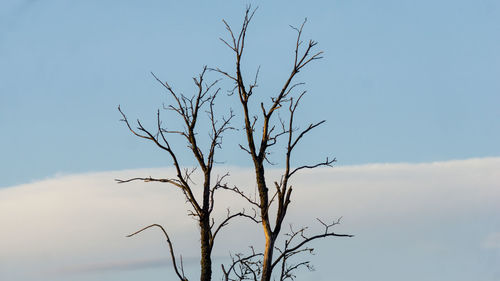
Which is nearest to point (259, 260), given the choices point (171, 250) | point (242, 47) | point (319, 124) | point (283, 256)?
point (283, 256)

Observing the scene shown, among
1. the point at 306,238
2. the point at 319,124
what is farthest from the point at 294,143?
the point at 306,238

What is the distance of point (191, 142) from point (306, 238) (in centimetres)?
320

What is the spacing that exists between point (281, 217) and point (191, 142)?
8.47 ft

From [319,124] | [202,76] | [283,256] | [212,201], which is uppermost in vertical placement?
[202,76]

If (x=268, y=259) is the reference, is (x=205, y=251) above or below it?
above

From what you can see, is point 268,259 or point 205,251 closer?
point 268,259

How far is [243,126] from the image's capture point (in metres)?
17.3

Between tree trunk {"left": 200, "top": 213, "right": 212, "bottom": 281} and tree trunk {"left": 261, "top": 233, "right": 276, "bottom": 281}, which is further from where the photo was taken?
tree trunk {"left": 200, "top": 213, "right": 212, "bottom": 281}

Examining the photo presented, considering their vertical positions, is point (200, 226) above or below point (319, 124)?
below

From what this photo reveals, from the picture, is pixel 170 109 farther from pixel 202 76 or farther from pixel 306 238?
pixel 306 238

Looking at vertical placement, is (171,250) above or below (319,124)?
below

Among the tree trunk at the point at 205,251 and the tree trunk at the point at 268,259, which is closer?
the tree trunk at the point at 268,259

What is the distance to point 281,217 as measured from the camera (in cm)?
1677

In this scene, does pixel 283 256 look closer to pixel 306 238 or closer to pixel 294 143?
pixel 306 238
